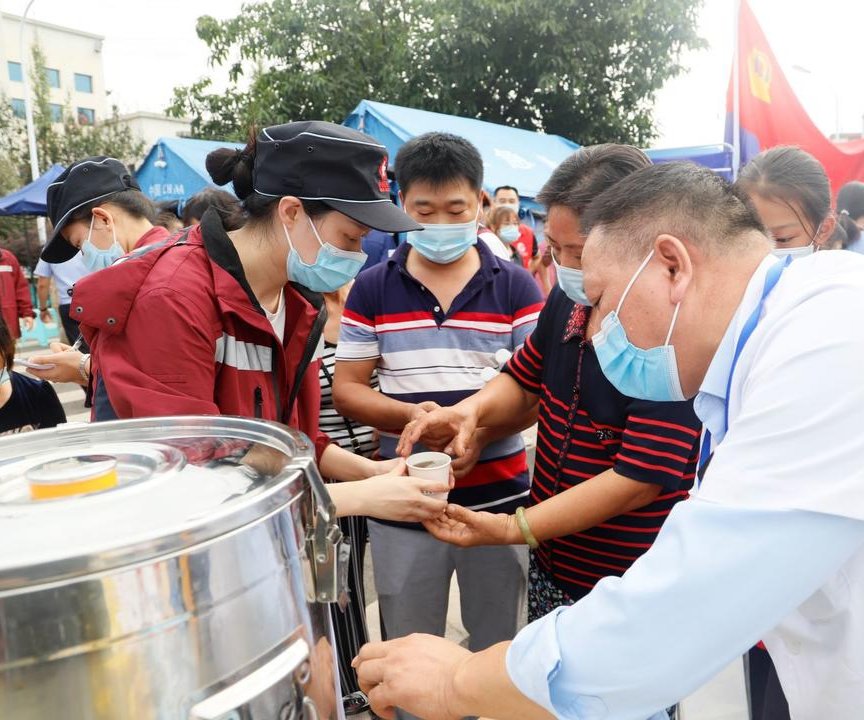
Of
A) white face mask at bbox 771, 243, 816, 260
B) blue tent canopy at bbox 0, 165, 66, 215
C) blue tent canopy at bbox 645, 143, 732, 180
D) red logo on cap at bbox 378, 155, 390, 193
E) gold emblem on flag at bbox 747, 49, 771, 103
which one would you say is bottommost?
white face mask at bbox 771, 243, 816, 260

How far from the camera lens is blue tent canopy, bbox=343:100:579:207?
7.40 metres

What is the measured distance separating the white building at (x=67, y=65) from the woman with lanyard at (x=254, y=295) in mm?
40582

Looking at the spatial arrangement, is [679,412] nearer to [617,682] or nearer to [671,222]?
[671,222]

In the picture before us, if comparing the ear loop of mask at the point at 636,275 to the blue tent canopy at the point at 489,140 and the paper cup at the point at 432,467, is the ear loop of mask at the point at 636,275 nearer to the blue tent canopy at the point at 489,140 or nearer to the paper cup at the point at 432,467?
the paper cup at the point at 432,467

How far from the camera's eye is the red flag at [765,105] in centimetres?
568

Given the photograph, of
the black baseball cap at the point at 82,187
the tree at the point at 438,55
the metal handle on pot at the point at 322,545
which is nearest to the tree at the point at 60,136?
the tree at the point at 438,55

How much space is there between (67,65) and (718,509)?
4742cm

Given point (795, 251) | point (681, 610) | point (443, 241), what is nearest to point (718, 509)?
point (681, 610)

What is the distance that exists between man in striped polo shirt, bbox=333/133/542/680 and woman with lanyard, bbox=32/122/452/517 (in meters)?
0.32

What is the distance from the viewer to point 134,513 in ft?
2.56

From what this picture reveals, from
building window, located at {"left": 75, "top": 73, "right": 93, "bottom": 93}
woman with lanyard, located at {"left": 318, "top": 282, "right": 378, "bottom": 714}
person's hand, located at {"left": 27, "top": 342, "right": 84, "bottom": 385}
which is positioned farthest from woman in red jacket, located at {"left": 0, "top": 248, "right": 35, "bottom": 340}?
building window, located at {"left": 75, "top": 73, "right": 93, "bottom": 93}

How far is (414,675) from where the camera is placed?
119 cm

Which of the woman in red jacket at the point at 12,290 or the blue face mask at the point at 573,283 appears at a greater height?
the blue face mask at the point at 573,283

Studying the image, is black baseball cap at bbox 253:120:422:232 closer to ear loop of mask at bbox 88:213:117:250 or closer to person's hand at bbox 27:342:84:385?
person's hand at bbox 27:342:84:385
